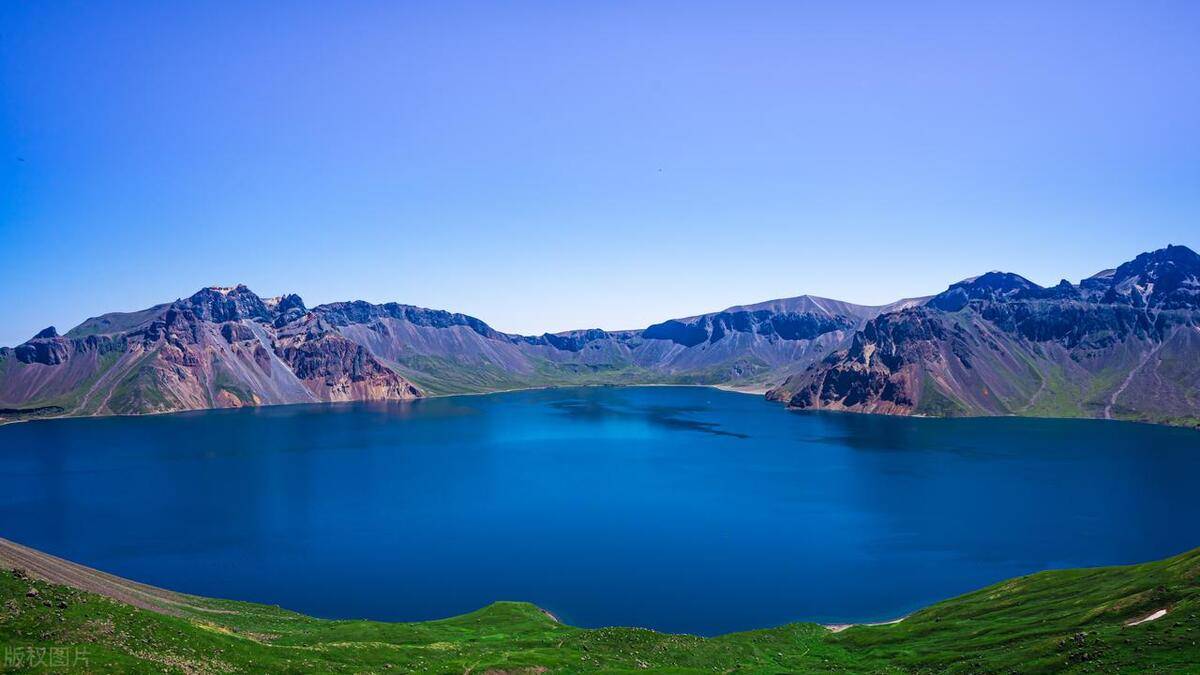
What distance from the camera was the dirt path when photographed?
69.2 metres

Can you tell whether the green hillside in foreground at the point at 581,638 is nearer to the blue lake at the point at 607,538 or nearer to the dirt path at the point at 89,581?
the dirt path at the point at 89,581

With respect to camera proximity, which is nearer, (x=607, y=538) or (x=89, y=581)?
(x=89, y=581)

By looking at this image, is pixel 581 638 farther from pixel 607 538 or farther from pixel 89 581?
pixel 607 538

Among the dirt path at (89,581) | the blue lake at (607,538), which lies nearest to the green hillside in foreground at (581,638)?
the dirt path at (89,581)

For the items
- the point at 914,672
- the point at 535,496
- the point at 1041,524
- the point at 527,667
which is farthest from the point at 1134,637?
the point at 535,496

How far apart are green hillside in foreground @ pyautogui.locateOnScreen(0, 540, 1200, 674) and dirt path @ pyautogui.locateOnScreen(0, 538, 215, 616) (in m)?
0.42

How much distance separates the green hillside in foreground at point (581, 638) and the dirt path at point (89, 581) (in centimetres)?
42

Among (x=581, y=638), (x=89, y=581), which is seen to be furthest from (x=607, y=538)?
(x=89, y=581)

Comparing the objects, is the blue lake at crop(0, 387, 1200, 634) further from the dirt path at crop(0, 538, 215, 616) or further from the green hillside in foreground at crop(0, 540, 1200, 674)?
the dirt path at crop(0, 538, 215, 616)

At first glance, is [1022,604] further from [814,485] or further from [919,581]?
[814,485]

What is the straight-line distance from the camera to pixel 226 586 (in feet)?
349

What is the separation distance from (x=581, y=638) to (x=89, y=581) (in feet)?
191

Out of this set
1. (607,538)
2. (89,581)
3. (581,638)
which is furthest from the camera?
(607,538)

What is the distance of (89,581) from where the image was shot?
74.6 m
